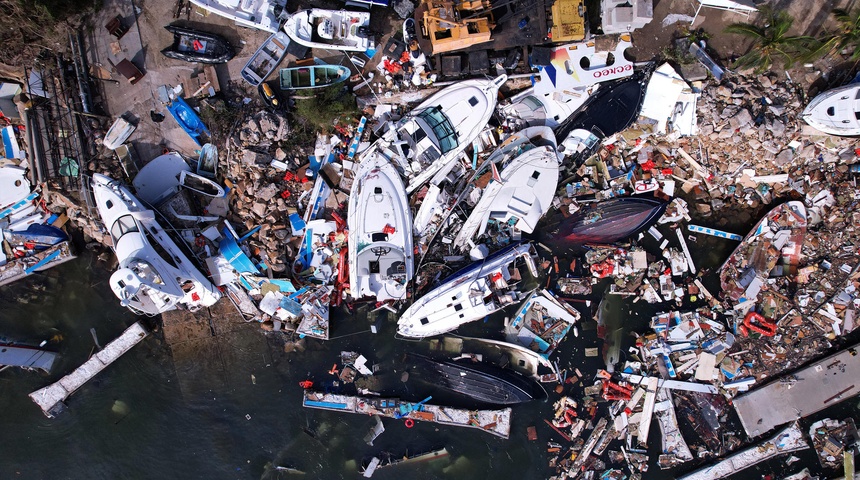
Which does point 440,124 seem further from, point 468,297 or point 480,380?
point 480,380

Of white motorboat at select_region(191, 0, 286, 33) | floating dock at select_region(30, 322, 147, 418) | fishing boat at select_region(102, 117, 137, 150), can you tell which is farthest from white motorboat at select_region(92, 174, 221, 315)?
white motorboat at select_region(191, 0, 286, 33)

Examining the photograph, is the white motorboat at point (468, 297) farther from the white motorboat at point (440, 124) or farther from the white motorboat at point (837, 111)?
the white motorboat at point (837, 111)

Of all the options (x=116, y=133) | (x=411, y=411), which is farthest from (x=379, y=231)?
(x=116, y=133)

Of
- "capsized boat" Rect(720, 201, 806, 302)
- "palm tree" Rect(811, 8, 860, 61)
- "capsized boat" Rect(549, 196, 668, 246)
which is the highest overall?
"palm tree" Rect(811, 8, 860, 61)

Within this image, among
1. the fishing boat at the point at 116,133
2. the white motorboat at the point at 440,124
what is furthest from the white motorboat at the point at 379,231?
the fishing boat at the point at 116,133

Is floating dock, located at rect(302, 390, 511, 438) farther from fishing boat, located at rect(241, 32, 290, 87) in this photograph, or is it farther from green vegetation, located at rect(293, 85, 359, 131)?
fishing boat, located at rect(241, 32, 290, 87)

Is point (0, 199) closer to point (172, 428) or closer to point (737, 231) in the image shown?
point (172, 428)
